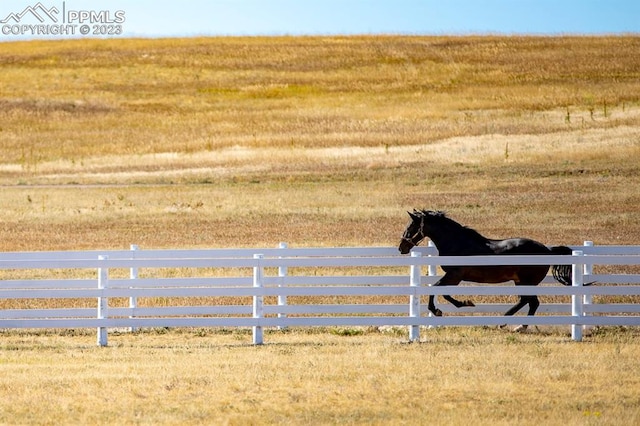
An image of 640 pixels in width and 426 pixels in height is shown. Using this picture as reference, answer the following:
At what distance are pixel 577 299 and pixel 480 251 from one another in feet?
5.47

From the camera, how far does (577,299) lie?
16969mm

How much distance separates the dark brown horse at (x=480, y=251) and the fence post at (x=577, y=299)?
688 mm

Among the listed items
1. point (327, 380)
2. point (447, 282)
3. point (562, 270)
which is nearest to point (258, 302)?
point (447, 282)

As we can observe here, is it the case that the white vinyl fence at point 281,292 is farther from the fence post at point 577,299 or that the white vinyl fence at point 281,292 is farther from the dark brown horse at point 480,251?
the dark brown horse at point 480,251

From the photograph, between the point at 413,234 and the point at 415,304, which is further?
the point at 413,234

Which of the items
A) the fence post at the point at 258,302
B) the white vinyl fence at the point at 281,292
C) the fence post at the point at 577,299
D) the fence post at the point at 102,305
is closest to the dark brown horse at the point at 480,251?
the white vinyl fence at the point at 281,292

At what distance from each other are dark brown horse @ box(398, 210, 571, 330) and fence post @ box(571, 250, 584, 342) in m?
0.69

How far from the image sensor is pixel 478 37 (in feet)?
313

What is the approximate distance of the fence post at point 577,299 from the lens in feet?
54.9

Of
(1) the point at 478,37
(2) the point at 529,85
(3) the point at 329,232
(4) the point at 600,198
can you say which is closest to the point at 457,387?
(3) the point at 329,232

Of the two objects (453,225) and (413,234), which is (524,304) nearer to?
(453,225)

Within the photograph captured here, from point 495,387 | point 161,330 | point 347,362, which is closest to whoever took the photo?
point 495,387

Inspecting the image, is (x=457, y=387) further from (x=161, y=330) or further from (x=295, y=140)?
(x=295, y=140)

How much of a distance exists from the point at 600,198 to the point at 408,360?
24.7 metres
